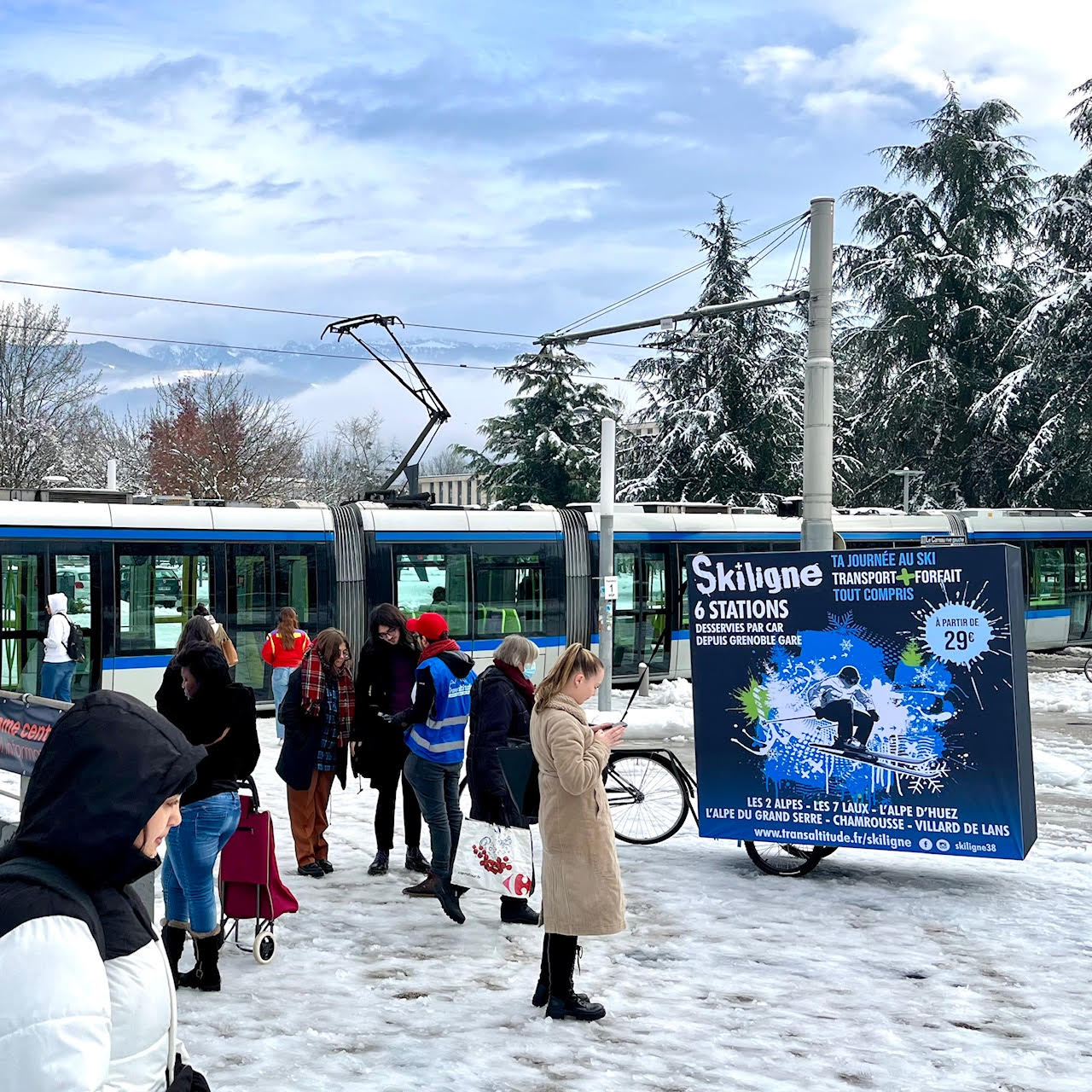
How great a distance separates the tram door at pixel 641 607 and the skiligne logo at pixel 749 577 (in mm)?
11400

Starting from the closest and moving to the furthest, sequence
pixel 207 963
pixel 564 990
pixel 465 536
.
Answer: pixel 564 990
pixel 207 963
pixel 465 536

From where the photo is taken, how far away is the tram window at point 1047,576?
2588 cm

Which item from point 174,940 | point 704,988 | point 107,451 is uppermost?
point 107,451

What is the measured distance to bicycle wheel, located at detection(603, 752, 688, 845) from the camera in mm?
9172

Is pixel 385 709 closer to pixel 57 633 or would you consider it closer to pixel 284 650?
pixel 284 650

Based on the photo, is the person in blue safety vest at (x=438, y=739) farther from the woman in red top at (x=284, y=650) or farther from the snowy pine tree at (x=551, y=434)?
the snowy pine tree at (x=551, y=434)

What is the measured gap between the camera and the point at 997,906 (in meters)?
7.56

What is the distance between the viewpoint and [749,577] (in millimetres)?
8477

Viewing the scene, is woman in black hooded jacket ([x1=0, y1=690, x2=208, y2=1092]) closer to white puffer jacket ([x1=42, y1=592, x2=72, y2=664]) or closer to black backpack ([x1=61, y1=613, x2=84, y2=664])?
white puffer jacket ([x1=42, y1=592, x2=72, y2=664])

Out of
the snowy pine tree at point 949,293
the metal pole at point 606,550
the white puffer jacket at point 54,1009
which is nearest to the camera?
the white puffer jacket at point 54,1009

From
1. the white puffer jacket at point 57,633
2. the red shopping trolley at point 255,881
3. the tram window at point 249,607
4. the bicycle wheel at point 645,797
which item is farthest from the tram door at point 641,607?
the red shopping trolley at point 255,881

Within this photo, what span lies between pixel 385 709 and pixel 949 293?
31379mm

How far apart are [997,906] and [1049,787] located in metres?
4.85

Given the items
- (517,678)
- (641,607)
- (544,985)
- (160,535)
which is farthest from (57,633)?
(544,985)
